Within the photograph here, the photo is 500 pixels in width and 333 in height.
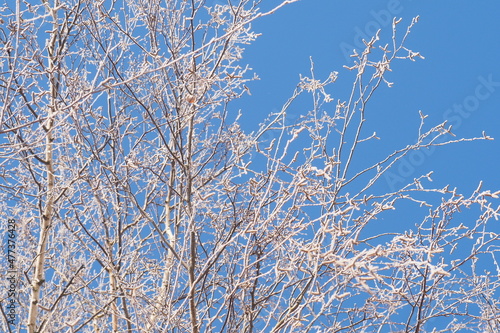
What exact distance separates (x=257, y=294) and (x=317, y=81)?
1.30m

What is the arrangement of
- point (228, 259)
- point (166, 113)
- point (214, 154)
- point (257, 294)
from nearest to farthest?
point (166, 113), point (228, 259), point (257, 294), point (214, 154)

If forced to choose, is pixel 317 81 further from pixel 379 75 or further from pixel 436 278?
pixel 436 278

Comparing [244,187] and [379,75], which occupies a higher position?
[379,75]

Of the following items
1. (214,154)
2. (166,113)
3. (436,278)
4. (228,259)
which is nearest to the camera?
(436,278)

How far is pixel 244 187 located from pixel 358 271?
1865 millimetres

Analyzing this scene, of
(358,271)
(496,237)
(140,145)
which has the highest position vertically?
(140,145)

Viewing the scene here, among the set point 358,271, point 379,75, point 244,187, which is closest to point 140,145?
point 244,187

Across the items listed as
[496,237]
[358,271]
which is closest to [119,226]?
[496,237]

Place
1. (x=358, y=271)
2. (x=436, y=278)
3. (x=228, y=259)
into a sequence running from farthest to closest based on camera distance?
(x=228, y=259)
(x=436, y=278)
(x=358, y=271)

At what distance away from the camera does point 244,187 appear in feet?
11.4

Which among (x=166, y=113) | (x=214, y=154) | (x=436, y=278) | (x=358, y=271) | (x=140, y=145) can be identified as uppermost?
(x=140, y=145)

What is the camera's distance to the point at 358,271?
5.42 feet

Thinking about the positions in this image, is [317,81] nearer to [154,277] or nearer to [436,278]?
[436,278]

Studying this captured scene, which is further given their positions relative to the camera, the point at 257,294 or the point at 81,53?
the point at 81,53
